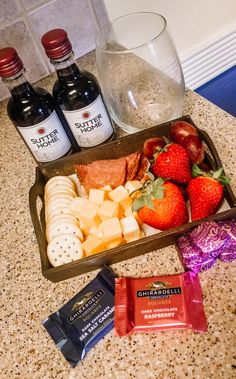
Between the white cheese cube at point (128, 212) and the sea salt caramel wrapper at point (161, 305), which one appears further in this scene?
the white cheese cube at point (128, 212)

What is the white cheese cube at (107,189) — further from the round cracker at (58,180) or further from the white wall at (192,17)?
the white wall at (192,17)

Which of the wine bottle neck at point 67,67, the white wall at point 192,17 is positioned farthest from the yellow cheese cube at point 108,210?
the white wall at point 192,17

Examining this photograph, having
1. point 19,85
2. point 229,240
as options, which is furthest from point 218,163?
point 19,85

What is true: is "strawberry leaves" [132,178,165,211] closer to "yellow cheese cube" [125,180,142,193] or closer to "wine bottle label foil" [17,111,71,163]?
"yellow cheese cube" [125,180,142,193]

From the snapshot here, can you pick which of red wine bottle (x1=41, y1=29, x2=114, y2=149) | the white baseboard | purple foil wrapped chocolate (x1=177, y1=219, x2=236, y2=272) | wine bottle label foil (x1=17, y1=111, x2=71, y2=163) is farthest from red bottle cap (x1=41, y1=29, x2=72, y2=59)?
the white baseboard

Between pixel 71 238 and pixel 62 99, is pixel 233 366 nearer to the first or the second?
pixel 71 238

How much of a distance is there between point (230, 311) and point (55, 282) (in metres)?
0.26

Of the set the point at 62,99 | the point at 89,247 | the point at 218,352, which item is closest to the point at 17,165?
the point at 62,99

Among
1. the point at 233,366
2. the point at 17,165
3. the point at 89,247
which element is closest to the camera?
the point at 233,366

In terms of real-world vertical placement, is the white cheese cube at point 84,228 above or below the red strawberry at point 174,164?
below

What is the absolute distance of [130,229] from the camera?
0.55m

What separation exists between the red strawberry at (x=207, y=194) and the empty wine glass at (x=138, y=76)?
0.23 meters

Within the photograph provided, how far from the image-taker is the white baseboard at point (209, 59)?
5.95 ft

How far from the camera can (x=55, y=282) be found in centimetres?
58
